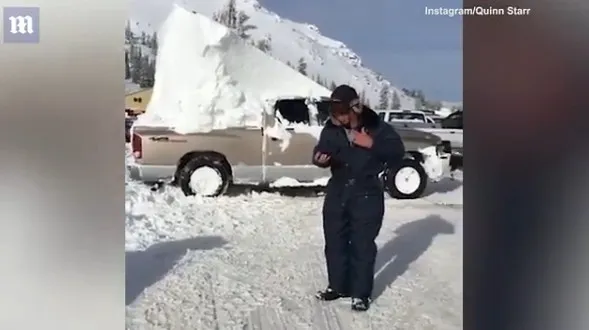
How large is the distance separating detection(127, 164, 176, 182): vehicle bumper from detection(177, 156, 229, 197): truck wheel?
0.03 metres

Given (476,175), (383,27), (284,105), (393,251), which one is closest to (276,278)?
(393,251)

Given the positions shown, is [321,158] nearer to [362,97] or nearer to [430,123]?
[362,97]

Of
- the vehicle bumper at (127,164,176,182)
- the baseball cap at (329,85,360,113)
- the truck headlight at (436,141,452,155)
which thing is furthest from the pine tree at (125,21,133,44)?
the truck headlight at (436,141,452,155)

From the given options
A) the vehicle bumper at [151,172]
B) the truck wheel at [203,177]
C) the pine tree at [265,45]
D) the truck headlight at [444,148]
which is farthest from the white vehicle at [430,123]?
the vehicle bumper at [151,172]

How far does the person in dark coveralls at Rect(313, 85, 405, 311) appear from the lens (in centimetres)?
248

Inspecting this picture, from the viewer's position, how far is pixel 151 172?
2434mm

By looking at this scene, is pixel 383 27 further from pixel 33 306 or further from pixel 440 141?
pixel 33 306

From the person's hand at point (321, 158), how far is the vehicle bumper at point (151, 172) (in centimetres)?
47

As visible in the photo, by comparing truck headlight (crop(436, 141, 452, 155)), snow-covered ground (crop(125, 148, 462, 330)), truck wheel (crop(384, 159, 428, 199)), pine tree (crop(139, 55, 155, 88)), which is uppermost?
pine tree (crop(139, 55, 155, 88))

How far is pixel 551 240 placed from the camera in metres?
2.49

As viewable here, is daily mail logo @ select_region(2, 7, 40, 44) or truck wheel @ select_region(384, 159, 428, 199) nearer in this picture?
daily mail logo @ select_region(2, 7, 40, 44)

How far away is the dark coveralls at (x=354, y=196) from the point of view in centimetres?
248

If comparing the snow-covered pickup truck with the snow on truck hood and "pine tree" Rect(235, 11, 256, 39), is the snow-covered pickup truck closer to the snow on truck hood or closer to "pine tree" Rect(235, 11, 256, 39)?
the snow on truck hood

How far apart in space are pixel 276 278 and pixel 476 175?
0.75 m
